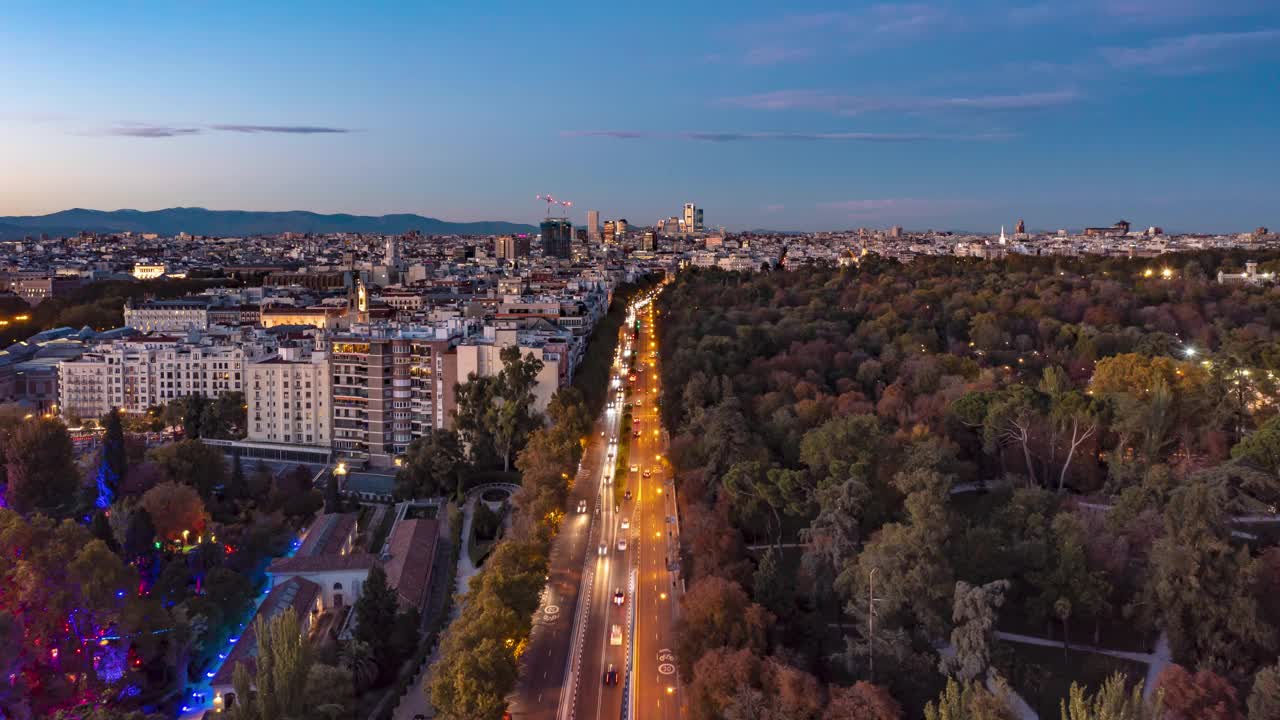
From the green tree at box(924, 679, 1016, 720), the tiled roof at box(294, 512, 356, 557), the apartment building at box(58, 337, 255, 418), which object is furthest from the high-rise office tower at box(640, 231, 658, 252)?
the green tree at box(924, 679, 1016, 720)

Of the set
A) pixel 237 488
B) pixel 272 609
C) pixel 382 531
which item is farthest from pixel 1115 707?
pixel 237 488

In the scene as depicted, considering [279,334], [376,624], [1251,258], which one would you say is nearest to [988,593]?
[376,624]

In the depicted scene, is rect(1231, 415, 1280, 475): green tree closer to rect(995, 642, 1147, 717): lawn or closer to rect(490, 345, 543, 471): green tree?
rect(995, 642, 1147, 717): lawn

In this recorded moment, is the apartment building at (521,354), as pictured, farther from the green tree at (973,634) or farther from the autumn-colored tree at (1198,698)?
the autumn-colored tree at (1198,698)

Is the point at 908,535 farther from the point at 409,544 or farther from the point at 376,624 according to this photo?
the point at 409,544

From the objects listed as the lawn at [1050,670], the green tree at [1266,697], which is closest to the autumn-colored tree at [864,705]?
the lawn at [1050,670]

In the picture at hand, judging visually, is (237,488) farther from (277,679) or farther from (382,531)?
(277,679)
